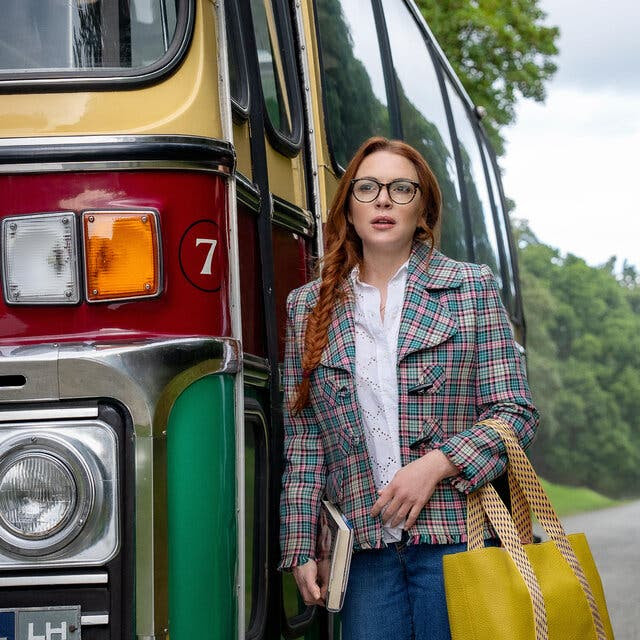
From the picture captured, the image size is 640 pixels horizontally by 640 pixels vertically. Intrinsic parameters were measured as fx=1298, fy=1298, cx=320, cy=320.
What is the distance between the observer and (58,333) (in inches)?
104

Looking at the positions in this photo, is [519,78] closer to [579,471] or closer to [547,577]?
[547,577]

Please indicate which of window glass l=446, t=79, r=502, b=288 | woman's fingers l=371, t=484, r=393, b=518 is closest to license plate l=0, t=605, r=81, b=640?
woman's fingers l=371, t=484, r=393, b=518

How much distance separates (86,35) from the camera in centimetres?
283

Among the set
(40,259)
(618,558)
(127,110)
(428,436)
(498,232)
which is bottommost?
(618,558)

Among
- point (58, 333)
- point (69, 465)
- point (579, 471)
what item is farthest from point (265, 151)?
point (579, 471)

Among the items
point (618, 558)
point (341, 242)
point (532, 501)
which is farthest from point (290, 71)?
point (618, 558)

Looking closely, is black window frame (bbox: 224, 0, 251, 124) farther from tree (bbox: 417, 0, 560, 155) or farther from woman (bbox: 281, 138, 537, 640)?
tree (bbox: 417, 0, 560, 155)

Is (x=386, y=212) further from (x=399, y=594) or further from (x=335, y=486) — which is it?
(x=399, y=594)

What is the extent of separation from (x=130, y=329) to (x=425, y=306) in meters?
0.71

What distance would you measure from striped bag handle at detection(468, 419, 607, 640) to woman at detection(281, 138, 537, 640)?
29 millimetres

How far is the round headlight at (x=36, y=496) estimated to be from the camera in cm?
253

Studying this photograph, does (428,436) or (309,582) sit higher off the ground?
(428,436)

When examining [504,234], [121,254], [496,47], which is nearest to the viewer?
[121,254]

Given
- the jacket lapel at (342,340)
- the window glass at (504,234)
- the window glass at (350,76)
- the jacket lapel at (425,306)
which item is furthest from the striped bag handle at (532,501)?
the window glass at (504,234)
